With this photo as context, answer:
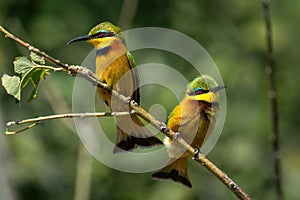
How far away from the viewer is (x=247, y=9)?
7.06 meters

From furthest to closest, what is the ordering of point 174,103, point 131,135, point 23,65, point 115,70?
point 174,103 < point 115,70 < point 131,135 < point 23,65

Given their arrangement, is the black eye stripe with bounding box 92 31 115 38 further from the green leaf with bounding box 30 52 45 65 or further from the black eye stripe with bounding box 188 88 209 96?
the green leaf with bounding box 30 52 45 65

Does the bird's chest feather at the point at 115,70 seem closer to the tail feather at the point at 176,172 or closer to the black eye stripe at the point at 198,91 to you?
the black eye stripe at the point at 198,91

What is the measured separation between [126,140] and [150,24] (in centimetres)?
386

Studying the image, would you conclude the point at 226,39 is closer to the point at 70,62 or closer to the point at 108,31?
the point at 70,62

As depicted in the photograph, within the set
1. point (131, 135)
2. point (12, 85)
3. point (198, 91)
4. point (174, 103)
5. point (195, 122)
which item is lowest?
point (12, 85)

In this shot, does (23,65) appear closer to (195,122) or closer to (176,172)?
(195,122)

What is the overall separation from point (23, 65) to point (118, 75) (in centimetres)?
92

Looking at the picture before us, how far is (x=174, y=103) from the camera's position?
17.2 feet

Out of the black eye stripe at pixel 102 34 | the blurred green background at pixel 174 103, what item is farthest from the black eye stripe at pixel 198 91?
the blurred green background at pixel 174 103

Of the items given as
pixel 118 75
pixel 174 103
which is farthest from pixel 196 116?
pixel 174 103

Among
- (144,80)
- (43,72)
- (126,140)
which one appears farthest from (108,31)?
(144,80)

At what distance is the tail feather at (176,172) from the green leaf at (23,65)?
0.97m

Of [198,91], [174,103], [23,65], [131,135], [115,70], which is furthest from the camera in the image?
[174,103]
